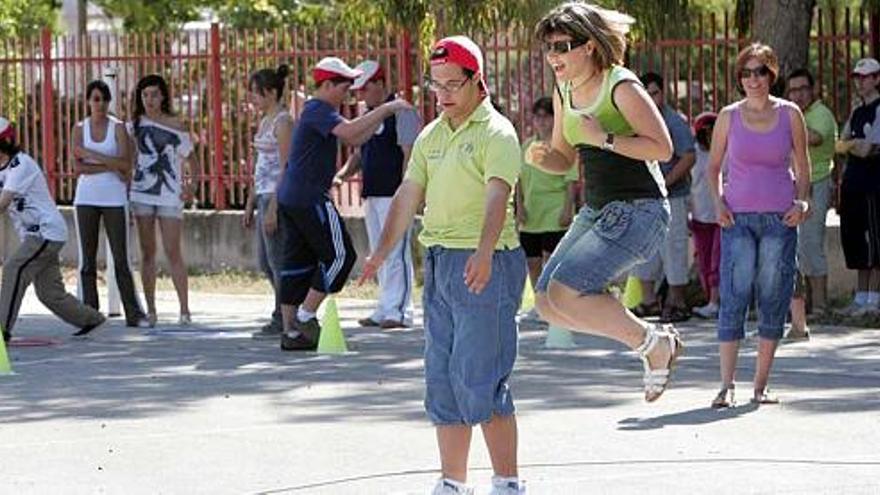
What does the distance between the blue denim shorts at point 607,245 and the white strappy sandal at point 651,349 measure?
288 mm

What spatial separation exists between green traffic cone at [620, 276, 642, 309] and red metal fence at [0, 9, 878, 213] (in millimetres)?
2631

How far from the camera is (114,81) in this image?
58.8 feet

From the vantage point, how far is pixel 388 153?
16.0 meters

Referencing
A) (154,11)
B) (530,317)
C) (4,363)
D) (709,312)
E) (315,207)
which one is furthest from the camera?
(154,11)

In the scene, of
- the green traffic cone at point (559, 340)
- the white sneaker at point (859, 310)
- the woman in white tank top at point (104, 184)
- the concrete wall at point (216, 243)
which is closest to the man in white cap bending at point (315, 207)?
the green traffic cone at point (559, 340)

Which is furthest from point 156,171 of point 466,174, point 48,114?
point 466,174

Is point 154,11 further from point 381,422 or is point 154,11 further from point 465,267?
point 465,267

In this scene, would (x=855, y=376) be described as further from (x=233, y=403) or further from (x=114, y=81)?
(x=114, y=81)

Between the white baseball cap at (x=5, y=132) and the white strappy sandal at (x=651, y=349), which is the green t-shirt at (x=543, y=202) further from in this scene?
the white strappy sandal at (x=651, y=349)

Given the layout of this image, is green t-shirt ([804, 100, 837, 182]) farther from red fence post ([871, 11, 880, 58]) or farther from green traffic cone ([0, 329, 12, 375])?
green traffic cone ([0, 329, 12, 375])

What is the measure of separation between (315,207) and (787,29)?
4737 mm

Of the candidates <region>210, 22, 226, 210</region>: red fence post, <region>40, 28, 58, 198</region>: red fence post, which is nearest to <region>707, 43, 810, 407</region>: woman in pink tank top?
<region>210, 22, 226, 210</region>: red fence post

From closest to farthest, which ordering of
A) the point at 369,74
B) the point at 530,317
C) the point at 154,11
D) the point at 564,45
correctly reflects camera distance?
the point at 564,45, the point at 369,74, the point at 530,317, the point at 154,11

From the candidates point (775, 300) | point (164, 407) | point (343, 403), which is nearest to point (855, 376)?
point (775, 300)
